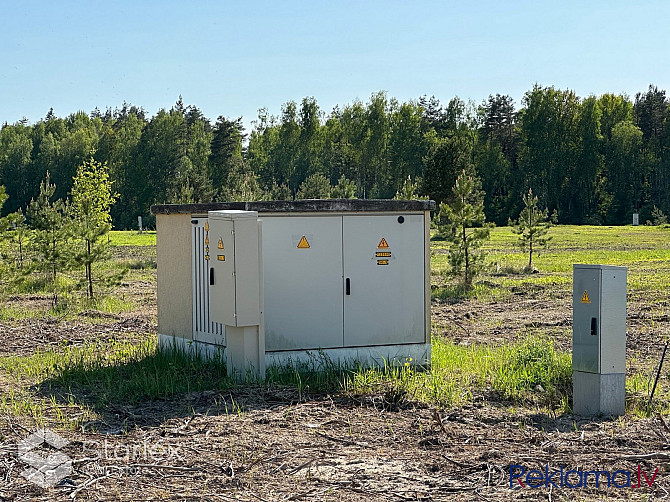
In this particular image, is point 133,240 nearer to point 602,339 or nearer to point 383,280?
point 383,280

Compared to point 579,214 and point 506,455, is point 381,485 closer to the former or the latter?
point 506,455

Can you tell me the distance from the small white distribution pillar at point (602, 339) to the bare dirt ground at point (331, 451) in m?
0.25

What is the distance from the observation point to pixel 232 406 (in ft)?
27.5

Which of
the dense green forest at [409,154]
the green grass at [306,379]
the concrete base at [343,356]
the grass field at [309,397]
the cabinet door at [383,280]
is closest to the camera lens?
the grass field at [309,397]

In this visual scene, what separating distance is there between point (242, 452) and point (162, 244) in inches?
224

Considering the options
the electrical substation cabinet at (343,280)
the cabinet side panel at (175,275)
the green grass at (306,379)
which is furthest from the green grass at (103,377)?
the electrical substation cabinet at (343,280)

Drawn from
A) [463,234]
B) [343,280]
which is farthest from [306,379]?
[463,234]

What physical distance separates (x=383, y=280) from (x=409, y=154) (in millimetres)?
73163

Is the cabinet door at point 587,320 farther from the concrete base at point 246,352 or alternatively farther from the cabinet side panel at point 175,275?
the cabinet side panel at point 175,275

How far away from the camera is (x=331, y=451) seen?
6.80m

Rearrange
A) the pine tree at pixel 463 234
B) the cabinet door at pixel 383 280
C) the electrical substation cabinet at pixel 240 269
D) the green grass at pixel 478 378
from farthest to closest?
the pine tree at pixel 463 234 → the cabinet door at pixel 383 280 → the electrical substation cabinet at pixel 240 269 → the green grass at pixel 478 378

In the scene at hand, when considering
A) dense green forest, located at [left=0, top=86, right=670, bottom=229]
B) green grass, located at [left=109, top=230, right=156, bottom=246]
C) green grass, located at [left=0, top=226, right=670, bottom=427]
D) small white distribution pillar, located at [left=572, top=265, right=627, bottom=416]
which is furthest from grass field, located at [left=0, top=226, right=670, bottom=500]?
dense green forest, located at [left=0, top=86, right=670, bottom=229]

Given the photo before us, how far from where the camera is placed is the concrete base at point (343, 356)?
10086mm

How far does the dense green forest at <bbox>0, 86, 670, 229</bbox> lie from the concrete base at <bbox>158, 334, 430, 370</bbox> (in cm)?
6445
